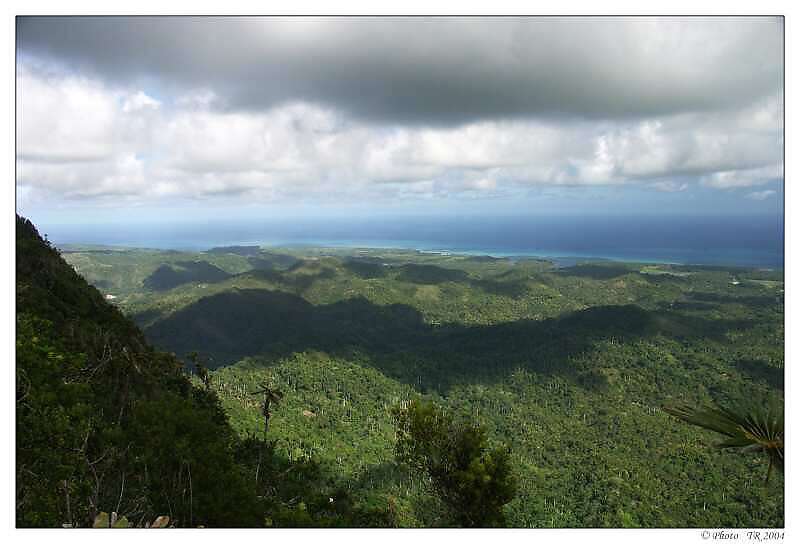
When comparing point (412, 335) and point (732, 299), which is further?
point (732, 299)

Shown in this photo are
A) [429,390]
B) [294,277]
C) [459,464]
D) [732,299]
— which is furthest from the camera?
[294,277]

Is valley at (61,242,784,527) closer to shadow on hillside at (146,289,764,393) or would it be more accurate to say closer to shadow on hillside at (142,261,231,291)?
shadow on hillside at (146,289,764,393)

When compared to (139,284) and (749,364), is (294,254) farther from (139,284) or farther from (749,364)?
(749,364)

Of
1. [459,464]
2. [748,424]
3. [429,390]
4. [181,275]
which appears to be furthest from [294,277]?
[748,424]

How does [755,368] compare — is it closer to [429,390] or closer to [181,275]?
[429,390]

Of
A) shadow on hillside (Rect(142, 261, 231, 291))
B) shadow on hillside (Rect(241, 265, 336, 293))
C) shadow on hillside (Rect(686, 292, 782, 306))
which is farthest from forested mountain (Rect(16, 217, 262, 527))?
shadow on hillside (Rect(142, 261, 231, 291))

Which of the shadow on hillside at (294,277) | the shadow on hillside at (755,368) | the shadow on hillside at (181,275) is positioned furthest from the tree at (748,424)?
the shadow on hillside at (181,275)
